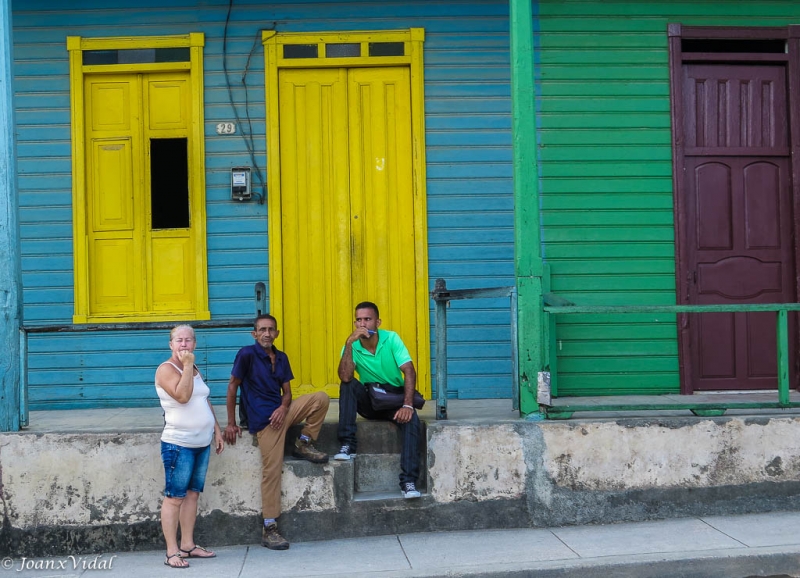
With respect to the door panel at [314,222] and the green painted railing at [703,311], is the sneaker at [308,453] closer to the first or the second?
the green painted railing at [703,311]

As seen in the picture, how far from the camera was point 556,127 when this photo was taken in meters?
7.68

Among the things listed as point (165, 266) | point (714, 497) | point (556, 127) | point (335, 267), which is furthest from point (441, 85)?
point (714, 497)

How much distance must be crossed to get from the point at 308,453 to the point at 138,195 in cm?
315

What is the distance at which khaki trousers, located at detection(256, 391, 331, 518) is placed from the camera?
5715 millimetres

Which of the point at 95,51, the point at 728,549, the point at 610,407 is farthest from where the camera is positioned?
the point at 95,51

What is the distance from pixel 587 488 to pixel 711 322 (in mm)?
2576

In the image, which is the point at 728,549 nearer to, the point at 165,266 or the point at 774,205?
the point at 774,205

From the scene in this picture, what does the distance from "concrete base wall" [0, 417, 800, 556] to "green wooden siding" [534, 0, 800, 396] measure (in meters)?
1.64

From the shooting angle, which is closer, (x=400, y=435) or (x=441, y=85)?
(x=400, y=435)

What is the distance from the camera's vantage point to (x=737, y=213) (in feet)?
25.4

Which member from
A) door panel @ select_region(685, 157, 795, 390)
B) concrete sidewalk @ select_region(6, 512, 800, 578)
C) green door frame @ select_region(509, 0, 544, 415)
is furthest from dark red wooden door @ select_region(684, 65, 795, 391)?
green door frame @ select_region(509, 0, 544, 415)

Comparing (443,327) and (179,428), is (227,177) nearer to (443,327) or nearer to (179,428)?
(443,327)

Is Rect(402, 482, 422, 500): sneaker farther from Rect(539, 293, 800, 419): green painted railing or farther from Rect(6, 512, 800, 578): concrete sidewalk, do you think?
Rect(539, 293, 800, 419): green painted railing

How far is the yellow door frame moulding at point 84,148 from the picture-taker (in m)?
7.53
